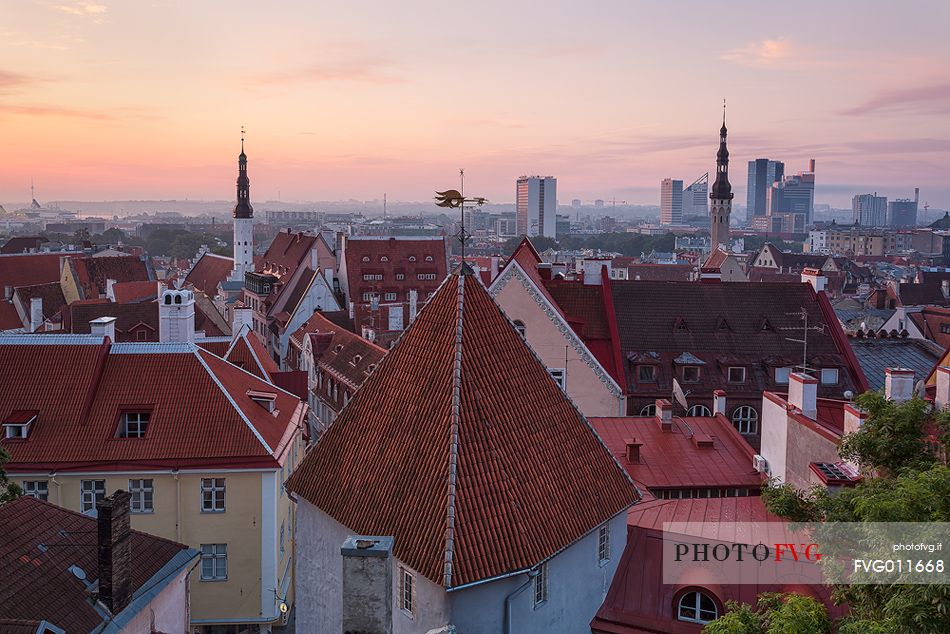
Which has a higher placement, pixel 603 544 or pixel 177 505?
pixel 603 544

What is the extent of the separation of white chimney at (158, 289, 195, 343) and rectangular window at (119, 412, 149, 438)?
6.19 metres

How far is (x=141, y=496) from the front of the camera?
98.4 feet

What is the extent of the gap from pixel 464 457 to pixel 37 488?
62.3 feet

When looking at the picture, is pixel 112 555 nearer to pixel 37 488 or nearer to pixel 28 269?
pixel 37 488

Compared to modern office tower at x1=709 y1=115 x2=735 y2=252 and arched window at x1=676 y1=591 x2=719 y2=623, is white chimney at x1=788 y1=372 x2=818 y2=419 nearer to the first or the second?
arched window at x1=676 y1=591 x2=719 y2=623

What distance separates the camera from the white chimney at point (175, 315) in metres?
36.9

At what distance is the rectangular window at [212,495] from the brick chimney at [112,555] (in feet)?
31.4

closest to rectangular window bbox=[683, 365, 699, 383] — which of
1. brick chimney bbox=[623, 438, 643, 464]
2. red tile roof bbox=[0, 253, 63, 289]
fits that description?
brick chimney bbox=[623, 438, 643, 464]

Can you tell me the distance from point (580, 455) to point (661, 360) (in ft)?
72.4

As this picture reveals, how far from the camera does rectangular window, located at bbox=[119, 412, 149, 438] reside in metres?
30.9

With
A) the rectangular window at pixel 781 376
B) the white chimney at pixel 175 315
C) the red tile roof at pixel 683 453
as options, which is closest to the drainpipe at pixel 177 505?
the white chimney at pixel 175 315

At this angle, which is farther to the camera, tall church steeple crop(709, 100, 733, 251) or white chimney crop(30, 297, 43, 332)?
tall church steeple crop(709, 100, 733, 251)

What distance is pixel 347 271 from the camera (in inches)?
3482

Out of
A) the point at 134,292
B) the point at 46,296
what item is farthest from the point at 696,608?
the point at 46,296
